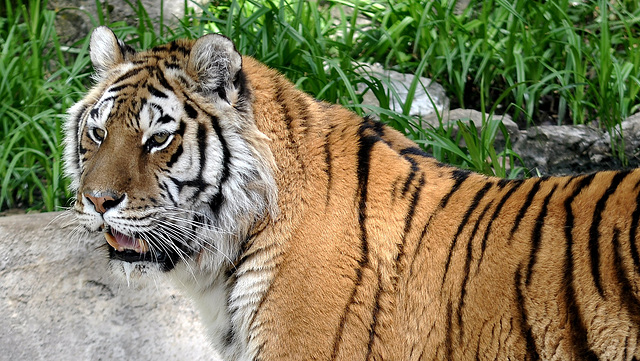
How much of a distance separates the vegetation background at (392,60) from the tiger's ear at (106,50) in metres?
1.28

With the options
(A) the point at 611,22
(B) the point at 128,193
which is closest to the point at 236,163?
(B) the point at 128,193

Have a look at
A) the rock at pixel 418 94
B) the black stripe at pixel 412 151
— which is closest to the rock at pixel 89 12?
the rock at pixel 418 94

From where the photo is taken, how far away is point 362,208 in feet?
7.99

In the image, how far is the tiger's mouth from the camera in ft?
8.29

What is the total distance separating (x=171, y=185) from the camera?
246 cm

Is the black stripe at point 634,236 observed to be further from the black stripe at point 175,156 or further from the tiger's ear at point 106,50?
the tiger's ear at point 106,50

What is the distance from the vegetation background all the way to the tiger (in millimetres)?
Answer: 1307

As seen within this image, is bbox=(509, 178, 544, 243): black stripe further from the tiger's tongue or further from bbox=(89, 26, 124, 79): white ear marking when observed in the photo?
bbox=(89, 26, 124, 79): white ear marking

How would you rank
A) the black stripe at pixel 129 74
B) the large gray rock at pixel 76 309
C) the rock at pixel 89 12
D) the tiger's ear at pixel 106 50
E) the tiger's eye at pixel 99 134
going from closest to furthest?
the tiger's eye at pixel 99 134 < the black stripe at pixel 129 74 < the tiger's ear at pixel 106 50 < the large gray rock at pixel 76 309 < the rock at pixel 89 12

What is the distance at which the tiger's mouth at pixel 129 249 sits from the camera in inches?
99.4

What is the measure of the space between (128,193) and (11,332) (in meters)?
1.31

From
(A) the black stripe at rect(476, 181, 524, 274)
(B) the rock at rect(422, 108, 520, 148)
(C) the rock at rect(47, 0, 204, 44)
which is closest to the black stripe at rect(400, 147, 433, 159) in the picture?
(A) the black stripe at rect(476, 181, 524, 274)

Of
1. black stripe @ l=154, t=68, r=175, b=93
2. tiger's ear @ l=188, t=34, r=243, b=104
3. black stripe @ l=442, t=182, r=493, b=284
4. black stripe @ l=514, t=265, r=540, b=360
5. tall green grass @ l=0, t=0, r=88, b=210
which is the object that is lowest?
tall green grass @ l=0, t=0, r=88, b=210

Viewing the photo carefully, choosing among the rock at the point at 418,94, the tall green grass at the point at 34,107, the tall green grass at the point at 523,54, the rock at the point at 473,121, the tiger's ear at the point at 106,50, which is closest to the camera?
the tiger's ear at the point at 106,50
